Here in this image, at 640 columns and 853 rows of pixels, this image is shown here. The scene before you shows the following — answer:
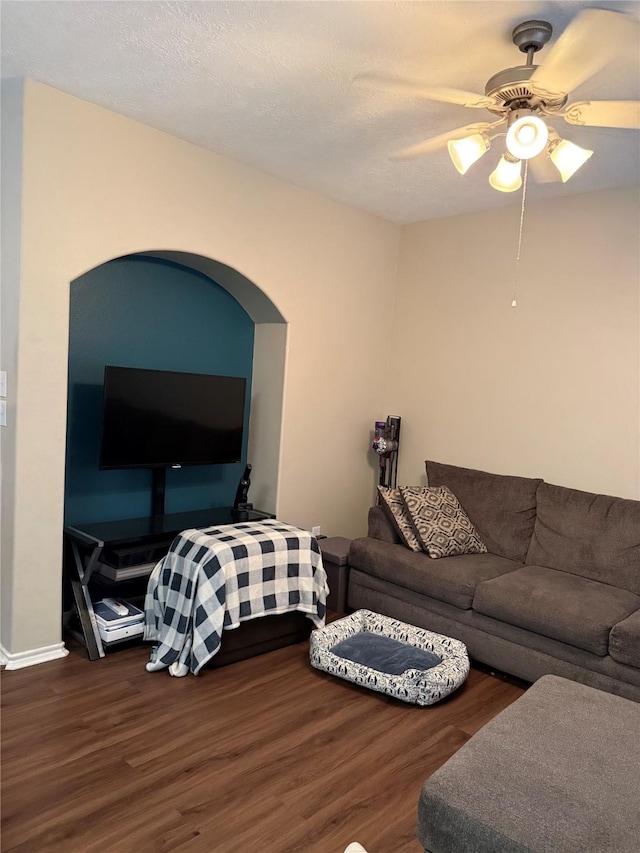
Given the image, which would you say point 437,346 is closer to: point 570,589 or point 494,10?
point 570,589

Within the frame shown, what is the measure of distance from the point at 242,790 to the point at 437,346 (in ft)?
11.0

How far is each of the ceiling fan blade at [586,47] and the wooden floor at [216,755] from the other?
2.61 meters

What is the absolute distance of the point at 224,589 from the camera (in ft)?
10.2

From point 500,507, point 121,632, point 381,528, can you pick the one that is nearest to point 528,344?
point 500,507

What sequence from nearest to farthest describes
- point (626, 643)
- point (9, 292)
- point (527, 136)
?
1. point (527, 136)
2. point (626, 643)
3. point (9, 292)

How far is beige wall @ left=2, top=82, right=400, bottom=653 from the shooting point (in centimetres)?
301

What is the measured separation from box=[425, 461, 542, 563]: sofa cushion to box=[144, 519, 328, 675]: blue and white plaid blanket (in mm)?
1182

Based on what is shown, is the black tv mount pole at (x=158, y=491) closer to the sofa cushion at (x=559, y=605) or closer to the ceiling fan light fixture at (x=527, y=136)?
the sofa cushion at (x=559, y=605)

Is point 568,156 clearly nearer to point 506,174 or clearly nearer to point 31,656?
point 506,174

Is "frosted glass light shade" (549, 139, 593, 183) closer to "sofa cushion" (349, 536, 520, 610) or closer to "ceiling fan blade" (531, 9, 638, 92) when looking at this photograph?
"ceiling fan blade" (531, 9, 638, 92)

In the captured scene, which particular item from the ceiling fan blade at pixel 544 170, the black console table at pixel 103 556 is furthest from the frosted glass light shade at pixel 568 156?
the black console table at pixel 103 556

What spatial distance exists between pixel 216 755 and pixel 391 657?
3.52 feet

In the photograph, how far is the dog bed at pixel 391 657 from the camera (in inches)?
115

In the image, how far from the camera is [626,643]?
2842 millimetres
